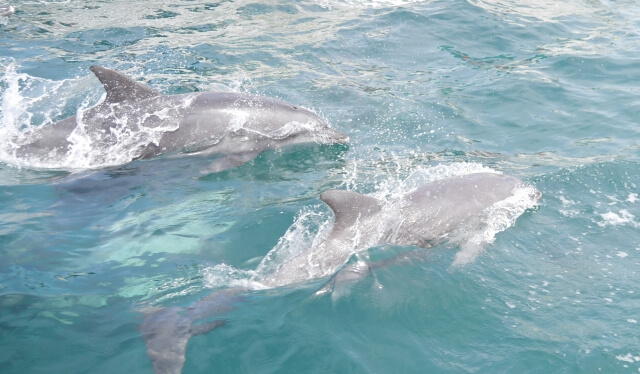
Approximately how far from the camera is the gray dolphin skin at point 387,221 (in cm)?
706

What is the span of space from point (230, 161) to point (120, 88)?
7.03ft

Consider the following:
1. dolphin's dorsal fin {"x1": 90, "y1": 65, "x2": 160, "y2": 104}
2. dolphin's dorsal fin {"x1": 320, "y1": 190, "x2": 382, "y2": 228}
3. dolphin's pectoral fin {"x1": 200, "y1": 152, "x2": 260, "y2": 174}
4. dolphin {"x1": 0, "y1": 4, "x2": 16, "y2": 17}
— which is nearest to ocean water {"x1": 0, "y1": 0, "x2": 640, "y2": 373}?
dolphin's pectoral fin {"x1": 200, "y1": 152, "x2": 260, "y2": 174}

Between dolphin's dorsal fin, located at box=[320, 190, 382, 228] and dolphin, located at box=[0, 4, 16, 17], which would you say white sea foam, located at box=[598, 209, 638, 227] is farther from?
dolphin, located at box=[0, 4, 16, 17]

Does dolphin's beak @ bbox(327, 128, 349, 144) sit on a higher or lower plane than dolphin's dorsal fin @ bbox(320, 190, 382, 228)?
lower

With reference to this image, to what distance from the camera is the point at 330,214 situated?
327 inches

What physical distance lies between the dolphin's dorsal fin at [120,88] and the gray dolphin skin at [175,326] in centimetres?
483

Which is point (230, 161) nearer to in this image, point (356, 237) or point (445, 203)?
point (356, 237)

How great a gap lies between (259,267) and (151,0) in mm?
16054

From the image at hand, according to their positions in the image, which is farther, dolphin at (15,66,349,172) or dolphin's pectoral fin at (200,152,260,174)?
dolphin at (15,66,349,172)

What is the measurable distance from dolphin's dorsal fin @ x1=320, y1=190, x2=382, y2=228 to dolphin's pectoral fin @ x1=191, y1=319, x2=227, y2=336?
1866 millimetres

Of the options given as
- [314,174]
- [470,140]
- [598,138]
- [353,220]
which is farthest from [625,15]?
[353,220]

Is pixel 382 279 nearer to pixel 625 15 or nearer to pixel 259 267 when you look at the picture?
pixel 259 267

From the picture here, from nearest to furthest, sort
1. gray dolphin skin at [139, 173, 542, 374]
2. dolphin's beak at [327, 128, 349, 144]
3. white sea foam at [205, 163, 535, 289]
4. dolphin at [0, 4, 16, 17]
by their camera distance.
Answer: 1. gray dolphin skin at [139, 173, 542, 374]
2. white sea foam at [205, 163, 535, 289]
3. dolphin's beak at [327, 128, 349, 144]
4. dolphin at [0, 4, 16, 17]

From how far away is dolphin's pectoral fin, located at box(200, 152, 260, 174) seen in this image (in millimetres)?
9734
